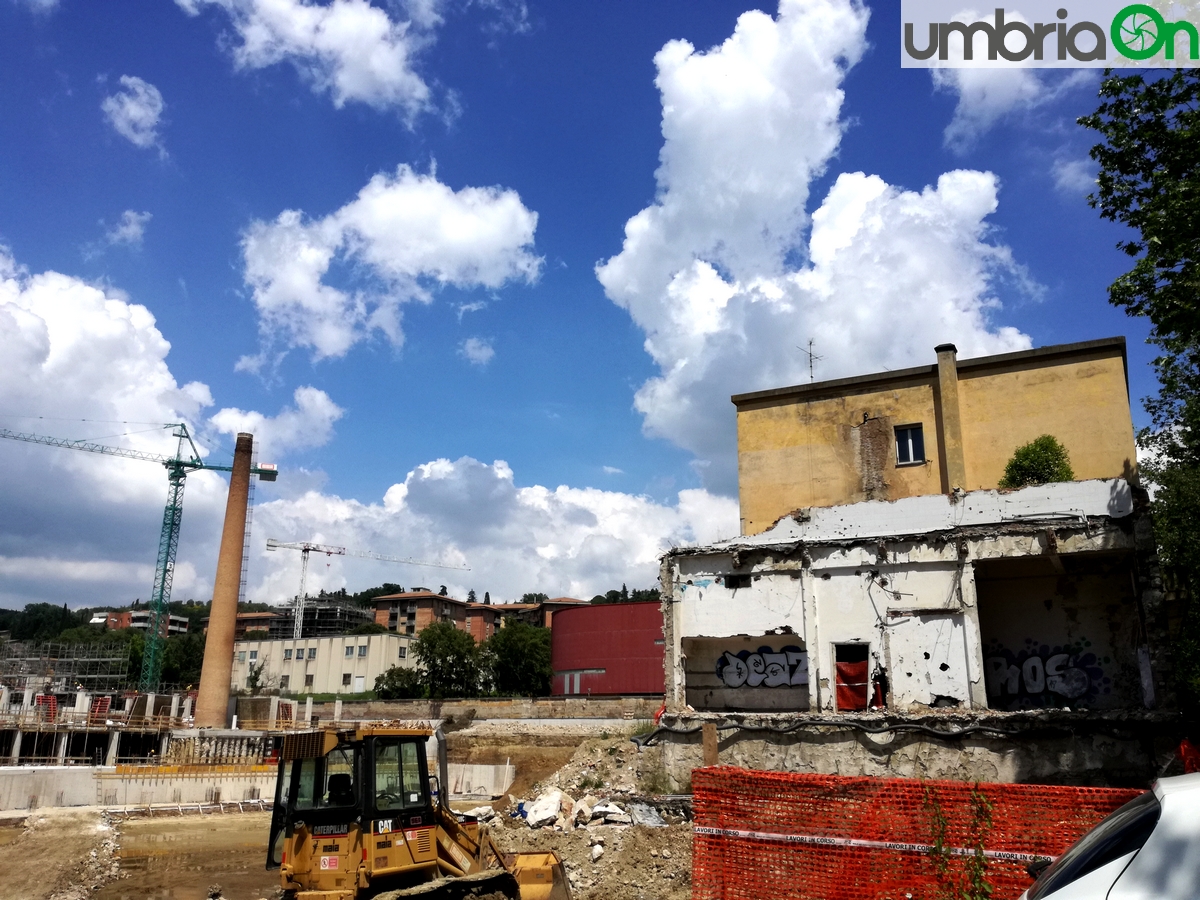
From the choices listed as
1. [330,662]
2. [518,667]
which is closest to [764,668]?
[518,667]

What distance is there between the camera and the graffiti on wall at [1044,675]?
18.6 m

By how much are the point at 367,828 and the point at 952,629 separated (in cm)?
1269

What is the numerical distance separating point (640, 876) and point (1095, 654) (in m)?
11.9

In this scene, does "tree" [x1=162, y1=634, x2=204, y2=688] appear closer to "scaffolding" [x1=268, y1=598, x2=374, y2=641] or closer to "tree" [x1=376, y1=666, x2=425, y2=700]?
"tree" [x1=376, y1=666, x2=425, y2=700]

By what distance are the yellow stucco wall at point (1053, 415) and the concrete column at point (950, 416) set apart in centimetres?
22

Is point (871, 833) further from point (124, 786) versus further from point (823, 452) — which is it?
point (124, 786)

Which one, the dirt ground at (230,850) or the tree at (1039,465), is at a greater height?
the tree at (1039,465)

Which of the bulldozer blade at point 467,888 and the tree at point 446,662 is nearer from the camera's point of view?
the bulldozer blade at point 467,888

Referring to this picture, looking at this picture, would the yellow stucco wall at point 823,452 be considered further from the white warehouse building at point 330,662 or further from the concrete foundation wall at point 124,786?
the white warehouse building at point 330,662

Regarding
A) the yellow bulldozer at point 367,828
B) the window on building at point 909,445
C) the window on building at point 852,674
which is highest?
the window on building at point 909,445

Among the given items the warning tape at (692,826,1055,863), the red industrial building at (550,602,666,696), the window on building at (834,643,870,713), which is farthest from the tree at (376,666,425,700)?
the warning tape at (692,826,1055,863)

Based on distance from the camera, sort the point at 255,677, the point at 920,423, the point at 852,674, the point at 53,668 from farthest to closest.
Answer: the point at 255,677, the point at 53,668, the point at 920,423, the point at 852,674

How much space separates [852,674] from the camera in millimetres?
18609

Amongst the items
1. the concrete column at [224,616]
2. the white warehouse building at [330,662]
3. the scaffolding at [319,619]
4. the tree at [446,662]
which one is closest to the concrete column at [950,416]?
the concrete column at [224,616]
